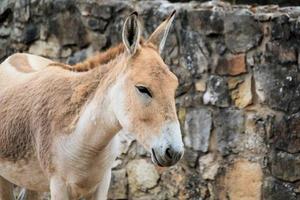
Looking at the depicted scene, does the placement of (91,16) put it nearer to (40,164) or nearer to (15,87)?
(15,87)

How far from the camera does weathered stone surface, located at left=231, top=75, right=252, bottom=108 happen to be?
5.85 meters

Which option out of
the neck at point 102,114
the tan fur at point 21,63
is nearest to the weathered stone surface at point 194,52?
the tan fur at point 21,63

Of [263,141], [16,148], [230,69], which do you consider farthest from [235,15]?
[16,148]

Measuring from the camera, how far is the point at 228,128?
234 inches

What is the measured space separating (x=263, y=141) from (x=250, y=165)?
20 centimetres

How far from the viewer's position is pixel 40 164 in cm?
493

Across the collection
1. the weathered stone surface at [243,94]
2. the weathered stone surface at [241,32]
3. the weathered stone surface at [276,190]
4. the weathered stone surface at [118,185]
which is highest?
the weathered stone surface at [241,32]

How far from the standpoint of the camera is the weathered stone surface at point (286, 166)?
223 inches

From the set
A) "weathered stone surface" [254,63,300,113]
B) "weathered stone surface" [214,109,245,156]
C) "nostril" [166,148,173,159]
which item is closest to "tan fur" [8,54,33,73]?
"weathered stone surface" [214,109,245,156]

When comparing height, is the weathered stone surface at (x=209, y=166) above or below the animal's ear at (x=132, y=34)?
below

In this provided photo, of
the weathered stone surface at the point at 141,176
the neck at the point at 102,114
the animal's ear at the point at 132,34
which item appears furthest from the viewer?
the weathered stone surface at the point at 141,176

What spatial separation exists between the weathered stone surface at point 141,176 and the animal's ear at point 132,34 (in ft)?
6.88

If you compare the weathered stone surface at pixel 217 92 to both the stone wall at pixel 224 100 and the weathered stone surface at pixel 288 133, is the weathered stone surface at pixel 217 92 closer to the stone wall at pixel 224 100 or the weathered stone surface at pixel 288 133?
the stone wall at pixel 224 100

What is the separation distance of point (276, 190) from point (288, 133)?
1.31 feet
